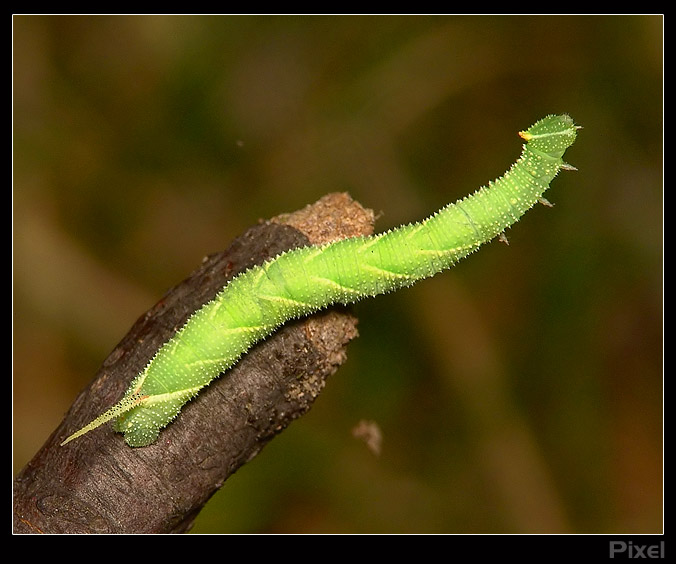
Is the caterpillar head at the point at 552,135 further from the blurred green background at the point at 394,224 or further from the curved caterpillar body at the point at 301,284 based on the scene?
the blurred green background at the point at 394,224

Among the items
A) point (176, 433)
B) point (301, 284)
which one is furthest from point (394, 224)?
point (176, 433)

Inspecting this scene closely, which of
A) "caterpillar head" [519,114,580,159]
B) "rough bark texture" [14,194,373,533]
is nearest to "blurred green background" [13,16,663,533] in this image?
"rough bark texture" [14,194,373,533]

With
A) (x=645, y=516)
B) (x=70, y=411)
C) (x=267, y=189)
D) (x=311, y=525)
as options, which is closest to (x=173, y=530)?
(x=70, y=411)

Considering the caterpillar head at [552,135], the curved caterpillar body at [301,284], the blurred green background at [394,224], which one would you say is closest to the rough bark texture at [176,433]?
the curved caterpillar body at [301,284]

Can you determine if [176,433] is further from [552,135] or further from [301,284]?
[552,135]

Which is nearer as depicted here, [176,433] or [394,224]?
[176,433]

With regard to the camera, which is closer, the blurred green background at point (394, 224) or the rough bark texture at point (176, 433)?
the rough bark texture at point (176, 433)

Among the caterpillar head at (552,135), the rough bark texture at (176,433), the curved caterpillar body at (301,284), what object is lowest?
the rough bark texture at (176,433)
